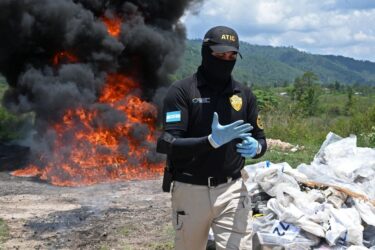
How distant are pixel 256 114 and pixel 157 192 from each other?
19.4 ft

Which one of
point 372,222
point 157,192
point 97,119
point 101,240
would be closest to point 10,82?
point 97,119

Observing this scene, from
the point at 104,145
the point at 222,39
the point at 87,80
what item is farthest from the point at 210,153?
the point at 87,80

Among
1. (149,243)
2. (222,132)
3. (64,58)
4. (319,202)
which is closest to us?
(222,132)

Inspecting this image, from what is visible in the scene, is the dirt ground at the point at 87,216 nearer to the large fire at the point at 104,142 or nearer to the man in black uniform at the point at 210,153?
the large fire at the point at 104,142

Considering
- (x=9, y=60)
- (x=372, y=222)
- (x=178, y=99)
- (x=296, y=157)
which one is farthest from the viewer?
(x=9, y=60)

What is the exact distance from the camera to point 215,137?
3.07 metres

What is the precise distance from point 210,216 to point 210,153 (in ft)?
1.44

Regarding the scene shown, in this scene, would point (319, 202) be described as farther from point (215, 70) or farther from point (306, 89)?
point (306, 89)

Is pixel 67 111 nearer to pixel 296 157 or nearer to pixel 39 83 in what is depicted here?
pixel 39 83

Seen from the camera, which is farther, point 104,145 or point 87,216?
point 104,145

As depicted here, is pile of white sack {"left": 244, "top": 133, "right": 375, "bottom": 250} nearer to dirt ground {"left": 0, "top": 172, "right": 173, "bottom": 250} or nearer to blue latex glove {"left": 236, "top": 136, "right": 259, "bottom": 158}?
dirt ground {"left": 0, "top": 172, "right": 173, "bottom": 250}

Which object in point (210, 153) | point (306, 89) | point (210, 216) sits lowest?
point (210, 216)

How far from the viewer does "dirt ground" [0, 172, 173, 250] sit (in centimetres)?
599

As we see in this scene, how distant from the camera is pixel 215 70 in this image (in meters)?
3.39
